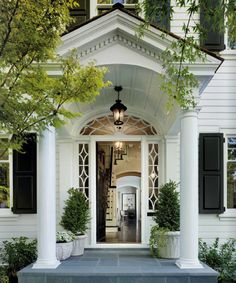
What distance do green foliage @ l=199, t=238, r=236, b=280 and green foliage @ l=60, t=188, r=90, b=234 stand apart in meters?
2.28

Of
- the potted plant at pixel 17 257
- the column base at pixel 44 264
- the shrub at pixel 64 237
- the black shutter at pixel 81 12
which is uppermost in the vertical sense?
the black shutter at pixel 81 12

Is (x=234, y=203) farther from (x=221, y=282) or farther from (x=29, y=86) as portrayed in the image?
(x=29, y=86)

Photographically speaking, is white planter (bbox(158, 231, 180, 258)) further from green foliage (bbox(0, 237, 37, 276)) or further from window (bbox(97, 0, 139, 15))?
window (bbox(97, 0, 139, 15))

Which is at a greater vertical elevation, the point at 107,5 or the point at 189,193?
the point at 107,5

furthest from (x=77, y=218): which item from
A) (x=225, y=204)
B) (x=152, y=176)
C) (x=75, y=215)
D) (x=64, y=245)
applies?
(x=225, y=204)

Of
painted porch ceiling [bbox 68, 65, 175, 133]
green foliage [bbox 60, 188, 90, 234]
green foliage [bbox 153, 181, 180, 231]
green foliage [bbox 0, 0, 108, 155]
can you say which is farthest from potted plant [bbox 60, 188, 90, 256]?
green foliage [bbox 0, 0, 108, 155]

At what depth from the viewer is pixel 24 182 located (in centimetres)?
647

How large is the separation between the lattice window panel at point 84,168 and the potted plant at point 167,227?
1774 millimetres

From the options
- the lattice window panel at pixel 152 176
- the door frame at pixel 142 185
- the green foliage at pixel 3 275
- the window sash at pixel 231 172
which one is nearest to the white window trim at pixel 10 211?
the green foliage at pixel 3 275

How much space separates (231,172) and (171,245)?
221 cm

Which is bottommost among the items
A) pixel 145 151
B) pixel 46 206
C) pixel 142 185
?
pixel 46 206

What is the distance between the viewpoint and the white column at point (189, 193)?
15.7 feet

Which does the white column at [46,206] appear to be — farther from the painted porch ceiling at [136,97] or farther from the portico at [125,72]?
the painted porch ceiling at [136,97]

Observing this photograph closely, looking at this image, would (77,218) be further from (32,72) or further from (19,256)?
(32,72)
